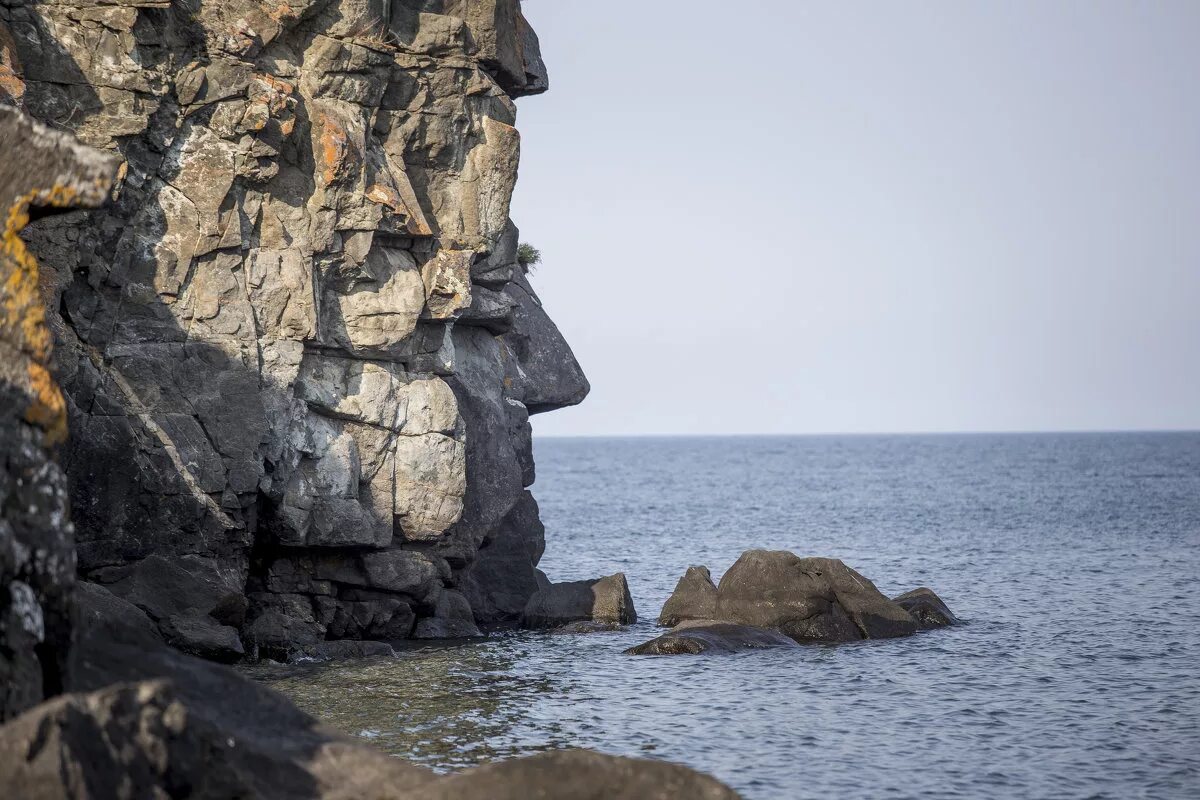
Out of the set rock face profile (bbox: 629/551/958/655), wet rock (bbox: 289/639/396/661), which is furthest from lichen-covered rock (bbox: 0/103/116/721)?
rock face profile (bbox: 629/551/958/655)

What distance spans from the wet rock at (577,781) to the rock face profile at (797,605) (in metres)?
25.2

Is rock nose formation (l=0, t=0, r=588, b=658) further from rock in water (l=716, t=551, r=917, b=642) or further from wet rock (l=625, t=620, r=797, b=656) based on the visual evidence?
rock in water (l=716, t=551, r=917, b=642)

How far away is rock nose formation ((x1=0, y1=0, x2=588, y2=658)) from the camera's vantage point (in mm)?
30328

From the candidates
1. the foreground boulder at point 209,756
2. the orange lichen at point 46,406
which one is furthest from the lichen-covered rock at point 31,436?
the foreground boulder at point 209,756

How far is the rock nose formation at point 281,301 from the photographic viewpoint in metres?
30.3

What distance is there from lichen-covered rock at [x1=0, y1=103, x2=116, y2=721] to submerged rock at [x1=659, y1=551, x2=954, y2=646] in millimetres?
28879

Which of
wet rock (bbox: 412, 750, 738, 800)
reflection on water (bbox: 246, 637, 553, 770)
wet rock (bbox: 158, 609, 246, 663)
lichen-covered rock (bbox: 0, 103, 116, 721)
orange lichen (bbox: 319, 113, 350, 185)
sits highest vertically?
orange lichen (bbox: 319, 113, 350, 185)

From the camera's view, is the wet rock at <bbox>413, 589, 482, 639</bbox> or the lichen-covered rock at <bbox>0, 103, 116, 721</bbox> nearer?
the lichen-covered rock at <bbox>0, 103, 116, 721</bbox>

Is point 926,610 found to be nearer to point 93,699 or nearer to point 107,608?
point 107,608

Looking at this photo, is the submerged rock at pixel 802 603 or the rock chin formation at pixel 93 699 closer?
the rock chin formation at pixel 93 699

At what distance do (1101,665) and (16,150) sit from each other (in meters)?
31.7

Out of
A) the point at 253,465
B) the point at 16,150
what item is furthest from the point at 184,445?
the point at 16,150

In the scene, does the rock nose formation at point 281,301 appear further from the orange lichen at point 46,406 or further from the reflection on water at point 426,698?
the orange lichen at point 46,406

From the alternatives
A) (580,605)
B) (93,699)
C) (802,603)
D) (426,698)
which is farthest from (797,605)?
(93,699)
